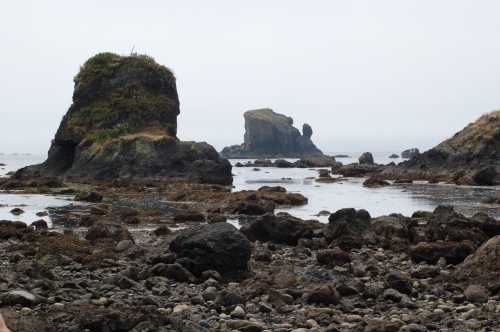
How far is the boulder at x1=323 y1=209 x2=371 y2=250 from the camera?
2036 centimetres

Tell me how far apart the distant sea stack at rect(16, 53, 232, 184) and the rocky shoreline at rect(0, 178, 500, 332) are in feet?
146

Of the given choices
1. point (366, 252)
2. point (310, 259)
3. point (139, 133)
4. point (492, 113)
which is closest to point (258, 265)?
point (310, 259)

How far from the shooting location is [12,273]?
12773 millimetres

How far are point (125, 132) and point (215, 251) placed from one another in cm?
6254

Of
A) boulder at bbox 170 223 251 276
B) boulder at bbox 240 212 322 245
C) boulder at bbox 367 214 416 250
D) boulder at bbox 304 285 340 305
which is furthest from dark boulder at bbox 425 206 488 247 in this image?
boulder at bbox 304 285 340 305

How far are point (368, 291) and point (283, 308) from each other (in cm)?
228

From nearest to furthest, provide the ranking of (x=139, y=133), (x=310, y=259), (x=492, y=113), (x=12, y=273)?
(x=12, y=273) < (x=310, y=259) < (x=139, y=133) < (x=492, y=113)

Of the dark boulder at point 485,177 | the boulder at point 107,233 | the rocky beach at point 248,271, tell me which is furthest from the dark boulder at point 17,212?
the dark boulder at point 485,177

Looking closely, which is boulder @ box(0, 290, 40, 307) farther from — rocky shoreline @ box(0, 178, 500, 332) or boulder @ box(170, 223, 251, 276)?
boulder @ box(170, 223, 251, 276)

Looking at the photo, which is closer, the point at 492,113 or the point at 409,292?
the point at 409,292

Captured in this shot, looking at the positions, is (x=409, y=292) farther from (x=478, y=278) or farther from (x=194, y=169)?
(x=194, y=169)

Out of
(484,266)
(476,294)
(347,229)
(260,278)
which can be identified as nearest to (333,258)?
(260,278)

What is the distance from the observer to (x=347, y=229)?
71.1ft

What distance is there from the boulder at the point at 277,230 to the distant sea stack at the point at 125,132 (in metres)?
44.0
